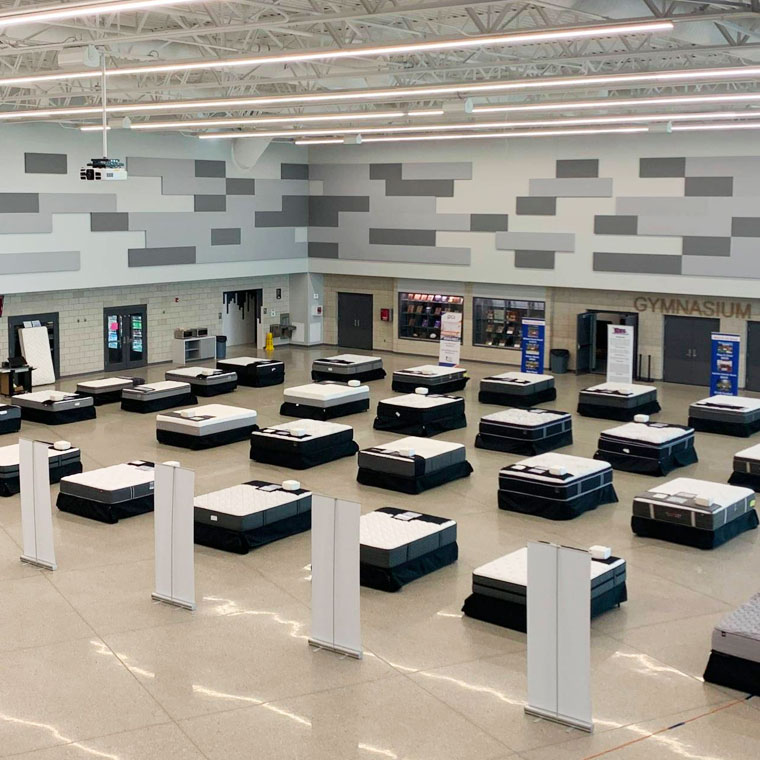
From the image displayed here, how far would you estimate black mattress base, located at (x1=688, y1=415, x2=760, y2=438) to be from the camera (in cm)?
2053

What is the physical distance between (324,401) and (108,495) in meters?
7.43

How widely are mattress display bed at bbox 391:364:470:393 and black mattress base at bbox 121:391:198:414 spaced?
4.86m

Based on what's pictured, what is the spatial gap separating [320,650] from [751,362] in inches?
707

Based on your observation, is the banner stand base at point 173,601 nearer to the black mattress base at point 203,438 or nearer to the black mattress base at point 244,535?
Result: the black mattress base at point 244,535

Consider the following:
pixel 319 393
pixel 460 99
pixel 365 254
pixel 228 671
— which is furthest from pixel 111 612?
pixel 365 254

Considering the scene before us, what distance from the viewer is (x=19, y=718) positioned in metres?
8.93

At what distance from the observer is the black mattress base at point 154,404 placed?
2250 centimetres

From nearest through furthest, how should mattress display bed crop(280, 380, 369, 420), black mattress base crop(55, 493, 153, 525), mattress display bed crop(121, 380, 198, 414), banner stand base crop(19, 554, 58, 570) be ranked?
1. banner stand base crop(19, 554, 58, 570)
2. black mattress base crop(55, 493, 153, 525)
3. mattress display bed crop(280, 380, 369, 420)
4. mattress display bed crop(121, 380, 198, 414)

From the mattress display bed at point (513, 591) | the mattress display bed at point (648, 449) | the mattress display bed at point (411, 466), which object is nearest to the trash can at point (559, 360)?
the mattress display bed at point (648, 449)

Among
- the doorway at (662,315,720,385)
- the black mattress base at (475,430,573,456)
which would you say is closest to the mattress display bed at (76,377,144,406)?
the black mattress base at (475,430,573,456)

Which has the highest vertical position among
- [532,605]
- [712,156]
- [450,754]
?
[712,156]

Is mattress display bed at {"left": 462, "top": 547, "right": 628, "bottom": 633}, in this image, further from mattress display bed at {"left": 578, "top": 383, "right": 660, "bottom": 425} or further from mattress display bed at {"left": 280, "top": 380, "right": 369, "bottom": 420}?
mattress display bed at {"left": 578, "top": 383, "right": 660, "bottom": 425}

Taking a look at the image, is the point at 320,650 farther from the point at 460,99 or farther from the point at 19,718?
the point at 460,99

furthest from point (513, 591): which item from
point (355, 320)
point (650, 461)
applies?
point (355, 320)
